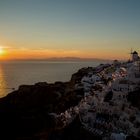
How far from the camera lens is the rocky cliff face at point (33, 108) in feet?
197

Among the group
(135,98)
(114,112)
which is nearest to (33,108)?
(114,112)

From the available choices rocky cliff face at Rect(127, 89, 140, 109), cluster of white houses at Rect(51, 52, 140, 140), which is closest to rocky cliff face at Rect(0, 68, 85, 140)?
cluster of white houses at Rect(51, 52, 140, 140)

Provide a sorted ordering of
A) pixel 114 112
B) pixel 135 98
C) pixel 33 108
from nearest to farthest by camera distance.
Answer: pixel 135 98 < pixel 114 112 < pixel 33 108

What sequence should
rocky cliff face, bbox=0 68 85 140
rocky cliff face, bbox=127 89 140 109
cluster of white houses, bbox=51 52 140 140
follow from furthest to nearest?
rocky cliff face, bbox=0 68 85 140, rocky cliff face, bbox=127 89 140 109, cluster of white houses, bbox=51 52 140 140

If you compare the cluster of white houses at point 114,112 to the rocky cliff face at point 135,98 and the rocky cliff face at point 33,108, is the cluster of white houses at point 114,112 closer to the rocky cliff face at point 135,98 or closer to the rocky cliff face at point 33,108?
the rocky cliff face at point 135,98

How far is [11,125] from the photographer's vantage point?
206 ft

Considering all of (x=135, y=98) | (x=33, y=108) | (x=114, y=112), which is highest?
(x=135, y=98)

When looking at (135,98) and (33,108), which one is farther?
(33,108)

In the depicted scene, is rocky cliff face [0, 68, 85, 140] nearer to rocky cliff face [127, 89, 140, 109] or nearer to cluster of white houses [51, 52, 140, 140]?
cluster of white houses [51, 52, 140, 140]

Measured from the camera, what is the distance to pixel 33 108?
73500 millimetres

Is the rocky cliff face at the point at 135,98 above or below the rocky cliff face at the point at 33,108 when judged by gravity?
above

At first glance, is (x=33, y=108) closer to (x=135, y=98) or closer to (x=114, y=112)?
(x=114, y=112)

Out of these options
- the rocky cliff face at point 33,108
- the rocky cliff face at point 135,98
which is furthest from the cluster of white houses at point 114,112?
the rocky cliff face at point 33,108

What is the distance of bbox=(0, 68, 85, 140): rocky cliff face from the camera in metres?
60.0
